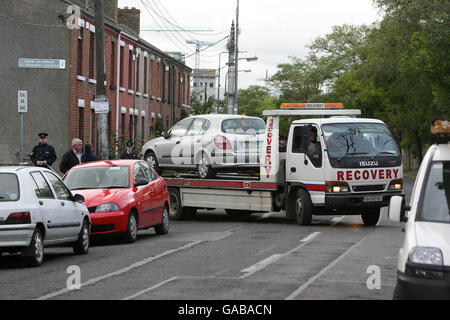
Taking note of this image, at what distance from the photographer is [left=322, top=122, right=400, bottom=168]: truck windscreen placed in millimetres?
19688

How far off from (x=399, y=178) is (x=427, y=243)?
13256 mm

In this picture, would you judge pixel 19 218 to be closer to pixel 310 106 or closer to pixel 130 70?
pixel 310 106

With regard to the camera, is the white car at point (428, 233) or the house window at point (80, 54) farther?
the house window at point (80, 54)

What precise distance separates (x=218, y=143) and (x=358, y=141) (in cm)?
373

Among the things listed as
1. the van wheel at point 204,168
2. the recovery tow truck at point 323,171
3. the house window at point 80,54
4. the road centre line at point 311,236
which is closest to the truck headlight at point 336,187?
the recovery tow truck at point 323,171

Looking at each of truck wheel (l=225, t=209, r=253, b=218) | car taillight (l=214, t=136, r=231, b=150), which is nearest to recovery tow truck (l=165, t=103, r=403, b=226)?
car taillight (l=214, t=136, r=231, b=150)

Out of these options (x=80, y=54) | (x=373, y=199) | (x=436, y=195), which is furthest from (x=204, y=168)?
(x=80, y=54)

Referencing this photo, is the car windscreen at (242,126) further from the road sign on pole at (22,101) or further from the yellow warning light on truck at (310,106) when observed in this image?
the road sign on pole at (22,101)

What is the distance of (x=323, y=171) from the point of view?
19750 mm

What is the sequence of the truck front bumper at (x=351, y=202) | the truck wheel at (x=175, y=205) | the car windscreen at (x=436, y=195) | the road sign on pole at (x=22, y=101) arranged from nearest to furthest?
the car windscreen at (x=436, y=195) → the truck front bumper at (x=351, y=202) → the road sign on pole at (x=22, y=101) → the truck wheel at (x=175, y=205)

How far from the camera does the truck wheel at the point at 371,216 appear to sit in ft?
68.3

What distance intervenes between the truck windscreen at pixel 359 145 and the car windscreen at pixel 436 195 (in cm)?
1133

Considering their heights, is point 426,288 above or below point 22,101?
below

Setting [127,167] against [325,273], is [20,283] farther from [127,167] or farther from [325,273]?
[127,167]
